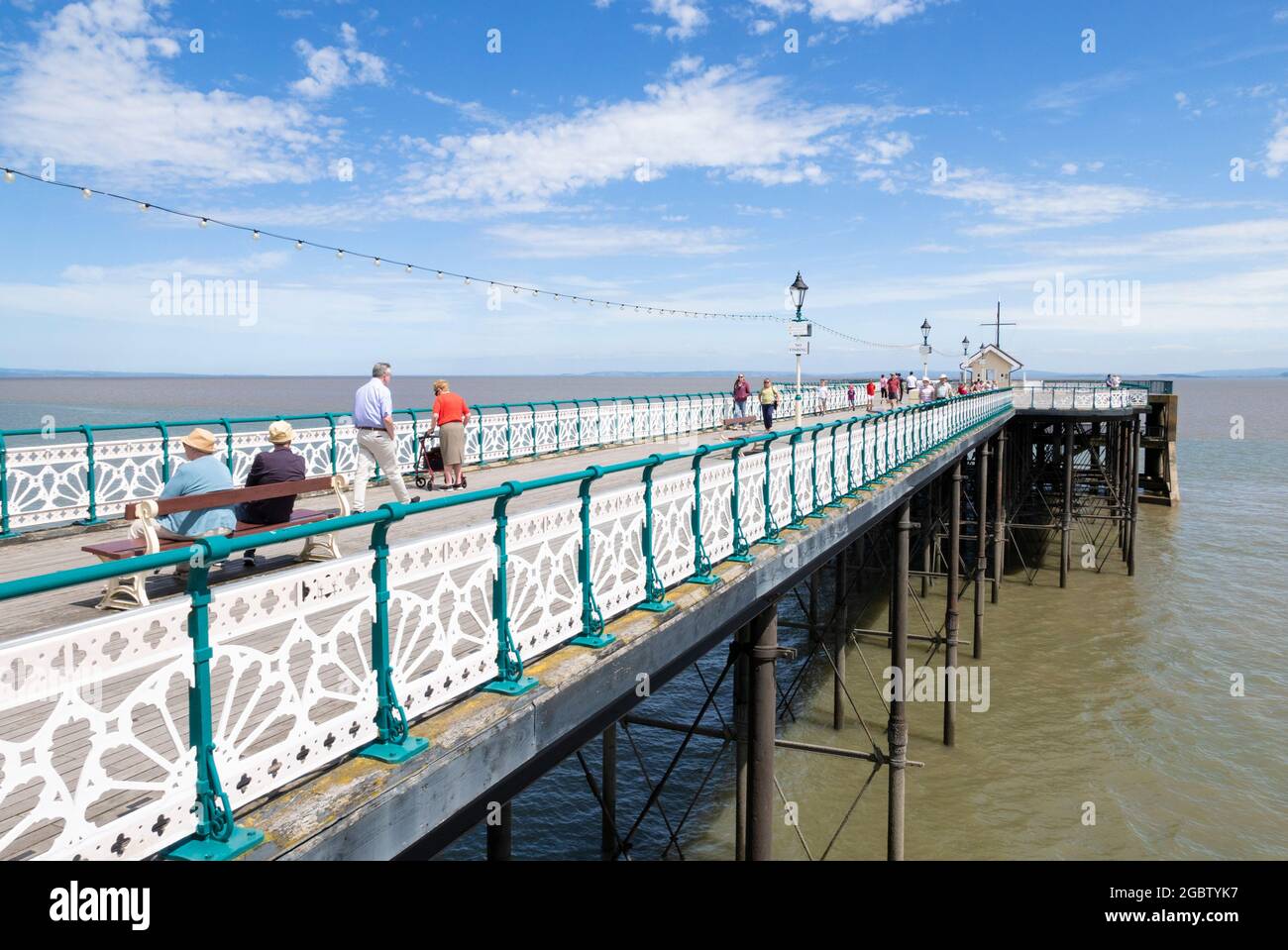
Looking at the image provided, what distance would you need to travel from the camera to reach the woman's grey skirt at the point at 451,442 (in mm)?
11847

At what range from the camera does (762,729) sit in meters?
8.01

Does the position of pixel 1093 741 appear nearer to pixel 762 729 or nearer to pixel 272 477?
pixel 762 729

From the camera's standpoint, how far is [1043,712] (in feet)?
54.3

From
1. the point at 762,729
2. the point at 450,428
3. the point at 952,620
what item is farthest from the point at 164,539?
the point at 952,620

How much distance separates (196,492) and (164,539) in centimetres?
46

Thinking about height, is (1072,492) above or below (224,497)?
below

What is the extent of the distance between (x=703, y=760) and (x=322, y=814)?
1201cm

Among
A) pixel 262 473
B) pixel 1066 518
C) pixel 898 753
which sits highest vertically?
pixel 262 473

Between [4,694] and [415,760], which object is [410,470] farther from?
[4,694]

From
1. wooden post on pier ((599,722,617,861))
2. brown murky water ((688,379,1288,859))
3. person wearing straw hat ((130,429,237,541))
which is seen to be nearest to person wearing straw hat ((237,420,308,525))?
person wearing straw hat ((130,429,237,541))

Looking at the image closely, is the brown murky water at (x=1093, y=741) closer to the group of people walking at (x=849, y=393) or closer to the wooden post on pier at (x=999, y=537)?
the wooden post on pier at (x=999, y=537)

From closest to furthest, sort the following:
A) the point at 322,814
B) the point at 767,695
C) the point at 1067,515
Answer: the point at 322,814
the point at 767,695
the point at 1067,515
